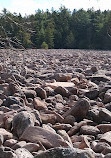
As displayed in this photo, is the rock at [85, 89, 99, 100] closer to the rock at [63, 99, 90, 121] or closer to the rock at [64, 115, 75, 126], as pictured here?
the rock at [63, 99, 90, 121]

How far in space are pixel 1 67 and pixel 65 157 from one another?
7.91m

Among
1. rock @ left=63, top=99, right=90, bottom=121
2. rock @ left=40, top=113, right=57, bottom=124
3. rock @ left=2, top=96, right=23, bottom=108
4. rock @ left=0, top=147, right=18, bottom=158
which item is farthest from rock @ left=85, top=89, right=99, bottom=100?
rock @ left=0, top=147, right=18, bottom=158

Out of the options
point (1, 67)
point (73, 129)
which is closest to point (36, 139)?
point (73, 129)

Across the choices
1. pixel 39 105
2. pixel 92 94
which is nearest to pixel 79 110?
pixel 39 105

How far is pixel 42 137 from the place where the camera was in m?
3.31

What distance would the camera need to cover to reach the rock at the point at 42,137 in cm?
322

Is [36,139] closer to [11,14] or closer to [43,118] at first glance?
[43,118]

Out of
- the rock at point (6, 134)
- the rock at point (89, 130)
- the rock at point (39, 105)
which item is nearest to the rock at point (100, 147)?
the rock at point (89, 130)

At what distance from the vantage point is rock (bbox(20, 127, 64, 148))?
3221 millimetres

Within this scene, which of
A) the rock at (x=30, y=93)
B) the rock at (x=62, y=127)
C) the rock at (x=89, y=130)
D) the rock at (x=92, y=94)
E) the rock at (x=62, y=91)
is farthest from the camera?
the rock at (x=62, y=91)

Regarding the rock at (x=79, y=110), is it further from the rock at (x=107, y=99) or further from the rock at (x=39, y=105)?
the rock at (x=107, y=99)

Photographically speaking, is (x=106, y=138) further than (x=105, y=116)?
No

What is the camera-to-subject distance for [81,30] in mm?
66125

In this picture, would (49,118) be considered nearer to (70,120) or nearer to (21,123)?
(70,120)
